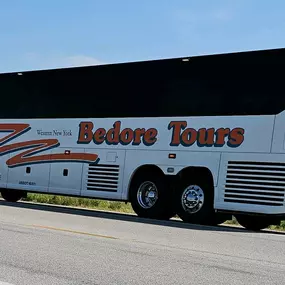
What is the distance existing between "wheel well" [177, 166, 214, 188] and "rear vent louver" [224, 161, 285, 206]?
1.84 feet

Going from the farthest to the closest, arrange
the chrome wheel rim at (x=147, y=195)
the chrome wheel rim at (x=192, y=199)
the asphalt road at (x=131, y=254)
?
the chrome wheel rim at (x=147, y=195)
the chrome wheel rim at (x=192, y=199)
the asphalt road at (x=131, y=254)

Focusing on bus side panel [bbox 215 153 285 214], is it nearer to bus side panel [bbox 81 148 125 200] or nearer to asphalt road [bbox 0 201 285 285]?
asphalt road [bbox 0 201 285 285]

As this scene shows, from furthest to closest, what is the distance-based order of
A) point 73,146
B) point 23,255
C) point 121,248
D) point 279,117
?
1. point 73,146
2. point 279,117
3. point 121,248
4. point 23,255

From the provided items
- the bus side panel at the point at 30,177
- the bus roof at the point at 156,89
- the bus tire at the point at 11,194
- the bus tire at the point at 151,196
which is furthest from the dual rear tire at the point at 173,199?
the bus tire at the point at 11,194

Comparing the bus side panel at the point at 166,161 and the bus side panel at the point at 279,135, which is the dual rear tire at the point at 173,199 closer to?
the bus side panel at the point at 166,161

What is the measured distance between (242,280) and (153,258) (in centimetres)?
175

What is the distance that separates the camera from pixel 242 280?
24.8 ft

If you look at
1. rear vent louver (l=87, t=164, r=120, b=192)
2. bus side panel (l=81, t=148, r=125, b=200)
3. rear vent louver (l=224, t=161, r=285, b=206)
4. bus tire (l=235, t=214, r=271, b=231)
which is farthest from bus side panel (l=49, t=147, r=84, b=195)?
rear vent louver (l=224, t=161, r=285, b=206)

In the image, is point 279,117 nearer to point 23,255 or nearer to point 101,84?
point 101,84

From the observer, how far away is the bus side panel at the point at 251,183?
44.8 feet

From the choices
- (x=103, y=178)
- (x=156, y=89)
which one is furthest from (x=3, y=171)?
(x=156, y=89)

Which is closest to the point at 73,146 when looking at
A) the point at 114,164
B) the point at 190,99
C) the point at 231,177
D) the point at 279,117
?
the point at 114,164

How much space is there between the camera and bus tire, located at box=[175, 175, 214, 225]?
1492 centimetres

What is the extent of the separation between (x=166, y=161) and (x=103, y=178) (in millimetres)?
2058
